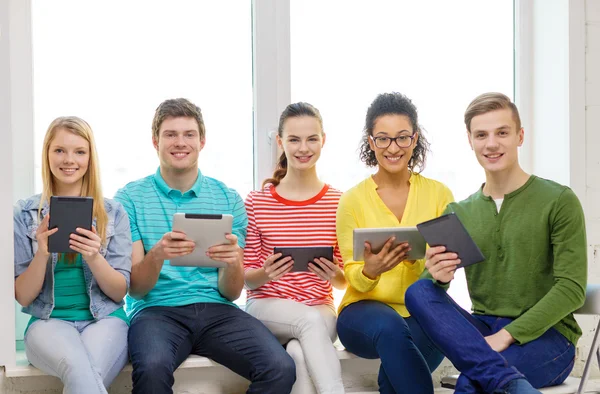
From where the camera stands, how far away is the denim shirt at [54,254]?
2641 millimetres

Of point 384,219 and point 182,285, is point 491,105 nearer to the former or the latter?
point 384,219

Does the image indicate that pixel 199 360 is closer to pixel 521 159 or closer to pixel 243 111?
pixel 243 111

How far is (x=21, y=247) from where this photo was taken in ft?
8.92

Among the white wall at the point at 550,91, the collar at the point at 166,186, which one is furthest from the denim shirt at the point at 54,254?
the white wall at the point at 550,91

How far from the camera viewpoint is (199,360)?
8.89 feet

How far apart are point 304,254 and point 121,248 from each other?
70 centimetres

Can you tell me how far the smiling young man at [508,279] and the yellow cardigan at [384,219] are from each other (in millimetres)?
172

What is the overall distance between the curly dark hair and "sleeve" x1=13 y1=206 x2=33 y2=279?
139cm

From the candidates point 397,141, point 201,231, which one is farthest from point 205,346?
→ point 397,141

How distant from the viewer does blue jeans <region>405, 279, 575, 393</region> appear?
2.21m

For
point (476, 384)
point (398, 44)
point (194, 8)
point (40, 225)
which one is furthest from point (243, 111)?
point (476, 384)

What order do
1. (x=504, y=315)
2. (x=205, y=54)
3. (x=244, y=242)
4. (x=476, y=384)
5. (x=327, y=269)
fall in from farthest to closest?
(x=205, y=54) < (x=244, y=242) < (x=327, y=269) < (x=504, y=315) < (x=476, y=384)

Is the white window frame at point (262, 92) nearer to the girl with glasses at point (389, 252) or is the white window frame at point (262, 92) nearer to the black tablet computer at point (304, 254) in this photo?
the girl with glasses at point (389, 252)

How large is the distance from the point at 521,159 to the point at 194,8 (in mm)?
1796
